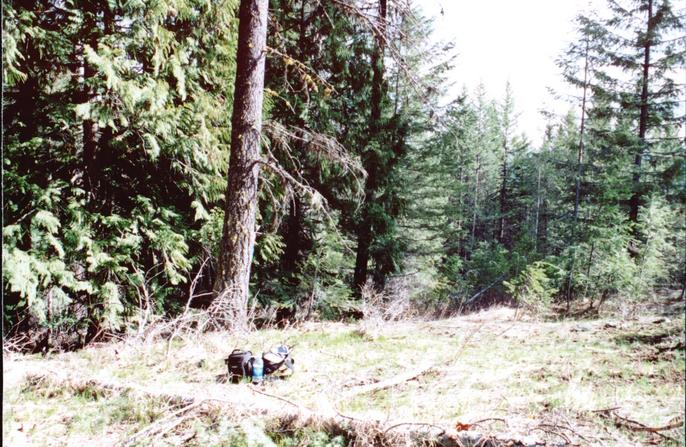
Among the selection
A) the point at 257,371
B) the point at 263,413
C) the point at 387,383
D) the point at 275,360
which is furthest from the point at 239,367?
the point at 387,383

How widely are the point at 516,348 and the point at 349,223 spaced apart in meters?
8.17

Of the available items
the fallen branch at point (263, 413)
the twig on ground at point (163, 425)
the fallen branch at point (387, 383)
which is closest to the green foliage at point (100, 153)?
the fallen branch at point (263, 413)

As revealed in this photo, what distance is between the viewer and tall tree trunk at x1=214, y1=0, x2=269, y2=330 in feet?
20.9

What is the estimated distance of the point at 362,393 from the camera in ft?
13.3

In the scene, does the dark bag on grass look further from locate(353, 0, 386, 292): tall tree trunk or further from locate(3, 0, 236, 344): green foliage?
locate(353, 0, 386, 292): tall tree trunk

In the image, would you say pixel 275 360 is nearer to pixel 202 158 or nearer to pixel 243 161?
pixel 243 161

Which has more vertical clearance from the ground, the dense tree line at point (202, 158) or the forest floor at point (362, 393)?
the dense tree line at point (202, 158)

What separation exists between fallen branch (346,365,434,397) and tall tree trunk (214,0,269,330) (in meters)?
2.90

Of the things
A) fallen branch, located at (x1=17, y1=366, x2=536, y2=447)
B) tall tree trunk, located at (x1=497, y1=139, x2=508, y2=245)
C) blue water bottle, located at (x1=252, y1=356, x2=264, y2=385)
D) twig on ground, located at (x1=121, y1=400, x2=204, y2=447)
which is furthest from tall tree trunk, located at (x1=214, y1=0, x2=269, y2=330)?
tall tree trunk, located at (x1=497, y1=139, x2=508, y2=245)

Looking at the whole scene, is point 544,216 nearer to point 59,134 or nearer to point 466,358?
point 466,358

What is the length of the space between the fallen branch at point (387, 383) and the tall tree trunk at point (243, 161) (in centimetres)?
290

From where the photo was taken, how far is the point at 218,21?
8.24 meters

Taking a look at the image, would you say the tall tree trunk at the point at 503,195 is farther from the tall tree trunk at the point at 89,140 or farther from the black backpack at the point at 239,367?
the black backpack at the point at 239,367

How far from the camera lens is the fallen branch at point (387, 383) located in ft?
13.3
